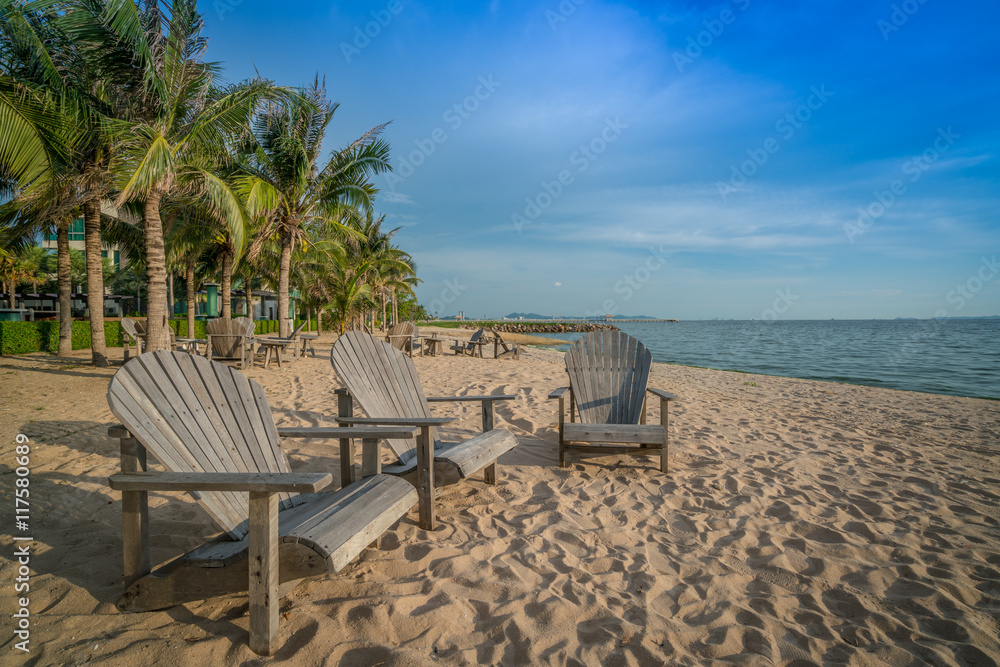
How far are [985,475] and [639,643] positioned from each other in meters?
3.90

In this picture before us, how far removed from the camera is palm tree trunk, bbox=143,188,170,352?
22.7 feet

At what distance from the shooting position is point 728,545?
2.49 metres

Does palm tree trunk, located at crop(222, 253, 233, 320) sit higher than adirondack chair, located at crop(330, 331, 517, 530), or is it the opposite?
palm tree trunk, located at crop(222, 253, 233, 320)

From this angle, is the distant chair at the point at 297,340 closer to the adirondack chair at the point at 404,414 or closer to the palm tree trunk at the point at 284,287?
the palm tree trunk at the point at 284,287

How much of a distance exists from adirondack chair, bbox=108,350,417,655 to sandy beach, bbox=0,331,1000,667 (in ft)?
0.69

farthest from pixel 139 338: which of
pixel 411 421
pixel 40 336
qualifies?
pixel 411 421

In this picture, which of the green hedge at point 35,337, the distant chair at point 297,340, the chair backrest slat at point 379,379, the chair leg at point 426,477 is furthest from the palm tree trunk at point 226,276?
the chair leg at point 426,477

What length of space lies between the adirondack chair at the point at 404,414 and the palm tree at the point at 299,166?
8145mm

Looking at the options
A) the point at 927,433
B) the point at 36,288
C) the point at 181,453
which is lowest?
the point at 927,433

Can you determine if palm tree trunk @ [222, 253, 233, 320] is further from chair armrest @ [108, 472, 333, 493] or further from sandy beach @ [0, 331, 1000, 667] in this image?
chair armrest @ [108, 472, 333, 493]

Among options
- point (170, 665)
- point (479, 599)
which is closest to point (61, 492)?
point (170, 665)

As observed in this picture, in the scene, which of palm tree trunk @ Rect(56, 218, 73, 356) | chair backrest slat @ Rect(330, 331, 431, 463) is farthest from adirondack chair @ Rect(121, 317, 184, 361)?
chair backrest slat @ Rect(330, 331, 431, 463)

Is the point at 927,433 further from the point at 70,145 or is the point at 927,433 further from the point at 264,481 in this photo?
the point at 70,145

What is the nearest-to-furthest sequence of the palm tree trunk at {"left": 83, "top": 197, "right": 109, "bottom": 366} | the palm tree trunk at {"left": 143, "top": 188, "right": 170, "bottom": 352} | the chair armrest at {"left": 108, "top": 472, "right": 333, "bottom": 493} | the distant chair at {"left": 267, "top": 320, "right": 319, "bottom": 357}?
the chair armrest at {"left": 108, "top": 472, "right": 333, "bottom": 493} < the palm tree trunk at {"left": 143, "top": 188, "right": 170, "bottom": 352} < the palm tree trunk at {"left": 83, "top": 197, "right": 109, "bottom": 366} < the distant chair at {"left": 267, "top": 320, "right": 319, "bottom": 357}
